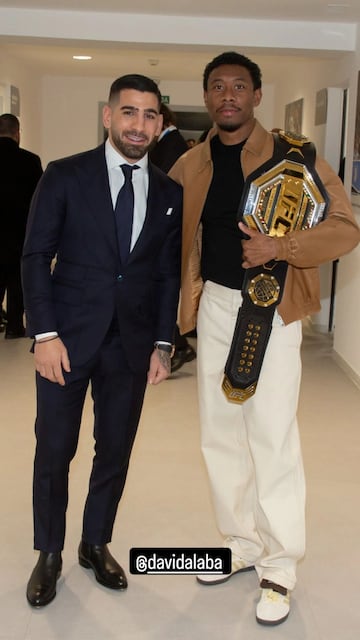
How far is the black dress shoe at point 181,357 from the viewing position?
5.97 metres

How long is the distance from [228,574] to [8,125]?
4.53 metres

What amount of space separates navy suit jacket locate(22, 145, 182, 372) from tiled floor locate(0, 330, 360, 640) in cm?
76

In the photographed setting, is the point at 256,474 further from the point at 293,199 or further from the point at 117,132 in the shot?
the point at 117,132

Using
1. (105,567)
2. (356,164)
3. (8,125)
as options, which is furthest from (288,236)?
(8,125)

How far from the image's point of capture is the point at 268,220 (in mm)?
2551

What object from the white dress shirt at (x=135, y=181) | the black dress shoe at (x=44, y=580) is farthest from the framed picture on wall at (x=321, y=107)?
the black dress shoe at (x=44, y=580)

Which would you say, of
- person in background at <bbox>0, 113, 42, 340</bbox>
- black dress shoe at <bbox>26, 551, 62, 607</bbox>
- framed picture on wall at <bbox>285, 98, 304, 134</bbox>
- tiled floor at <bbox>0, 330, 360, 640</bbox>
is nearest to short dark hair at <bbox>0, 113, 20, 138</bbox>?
person in background at <bbox>0, 113, 42, 340</bbox>

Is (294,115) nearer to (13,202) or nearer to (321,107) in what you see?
(321,107)

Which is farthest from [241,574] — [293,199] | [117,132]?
[117,132]

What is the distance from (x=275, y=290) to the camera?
2.62 metres

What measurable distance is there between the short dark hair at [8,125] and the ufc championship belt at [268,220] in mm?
4301

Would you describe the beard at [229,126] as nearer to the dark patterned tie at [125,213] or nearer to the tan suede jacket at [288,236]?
the tan suede jacket at [288,236]

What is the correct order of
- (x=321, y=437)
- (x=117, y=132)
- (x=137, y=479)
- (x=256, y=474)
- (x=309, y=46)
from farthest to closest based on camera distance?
(x=309, y=46)
(x=321, y=437)
(x=137, y=479)
(x=256, y=474)
(x=117, y=132)

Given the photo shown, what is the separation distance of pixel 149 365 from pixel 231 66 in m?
0.92
